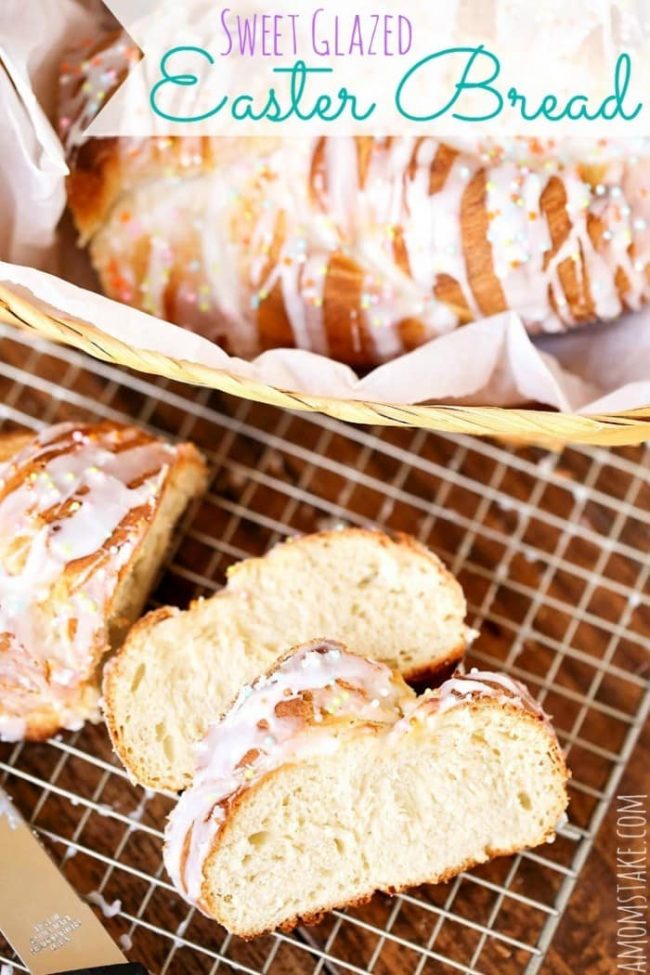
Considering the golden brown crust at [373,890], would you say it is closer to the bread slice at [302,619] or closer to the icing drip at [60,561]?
the bread slice at [302,619]

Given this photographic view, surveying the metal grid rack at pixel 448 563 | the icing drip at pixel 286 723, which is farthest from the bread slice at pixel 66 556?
the icing drip at pixel 286 723

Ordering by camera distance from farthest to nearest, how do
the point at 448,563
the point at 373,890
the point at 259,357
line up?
the point at 448,563 → the point at 259,357 → the point at 373,890

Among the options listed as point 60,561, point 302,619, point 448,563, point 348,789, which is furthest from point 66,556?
point 448,563

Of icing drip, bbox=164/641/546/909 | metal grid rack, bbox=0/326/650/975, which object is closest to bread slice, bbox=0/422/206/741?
metal grid rack, bbox=0/326/650/975

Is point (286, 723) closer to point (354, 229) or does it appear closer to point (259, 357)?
point (259, 357)

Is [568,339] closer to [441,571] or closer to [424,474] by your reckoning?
[424,474]
